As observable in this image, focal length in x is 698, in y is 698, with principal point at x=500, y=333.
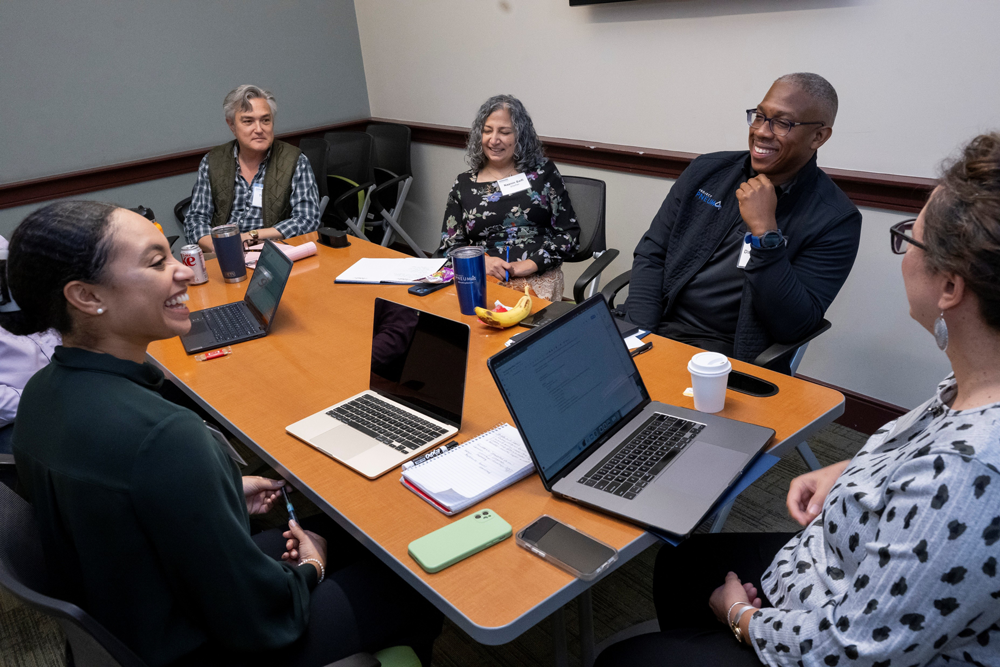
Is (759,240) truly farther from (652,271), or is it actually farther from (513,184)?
(513,184)

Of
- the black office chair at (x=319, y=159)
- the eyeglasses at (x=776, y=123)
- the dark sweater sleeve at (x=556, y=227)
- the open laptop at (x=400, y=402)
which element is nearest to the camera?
the open laptop at (x=400, y=402)

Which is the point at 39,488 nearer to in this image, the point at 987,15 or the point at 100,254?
the point at 100,254

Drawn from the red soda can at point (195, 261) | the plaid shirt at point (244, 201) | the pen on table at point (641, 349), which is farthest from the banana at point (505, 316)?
the plaid shirt at point (244, 201)

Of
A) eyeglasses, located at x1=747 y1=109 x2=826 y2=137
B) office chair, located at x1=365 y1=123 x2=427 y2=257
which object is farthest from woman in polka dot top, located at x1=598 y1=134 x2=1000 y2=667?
office chair, located at x1=365 y1=123 x2=427 y2=257

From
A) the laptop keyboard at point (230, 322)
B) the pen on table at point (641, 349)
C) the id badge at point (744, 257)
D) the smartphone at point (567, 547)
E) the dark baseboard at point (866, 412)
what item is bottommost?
the dark baseboard at point (866, 412)

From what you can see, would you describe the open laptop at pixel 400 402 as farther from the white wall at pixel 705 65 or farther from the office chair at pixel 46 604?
the white wall at pixel 705 65

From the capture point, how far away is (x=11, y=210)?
413cm

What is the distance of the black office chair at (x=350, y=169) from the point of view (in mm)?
4496

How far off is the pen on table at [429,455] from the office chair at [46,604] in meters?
0.34

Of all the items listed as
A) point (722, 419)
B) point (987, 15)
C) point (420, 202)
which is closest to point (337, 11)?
point (420, 202)

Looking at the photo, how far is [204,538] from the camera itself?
1085 millimetres

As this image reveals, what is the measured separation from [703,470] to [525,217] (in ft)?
6.35

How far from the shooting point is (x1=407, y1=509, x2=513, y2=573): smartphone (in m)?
1.16

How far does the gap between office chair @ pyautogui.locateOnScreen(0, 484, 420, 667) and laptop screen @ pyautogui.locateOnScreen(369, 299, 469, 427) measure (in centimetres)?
51
